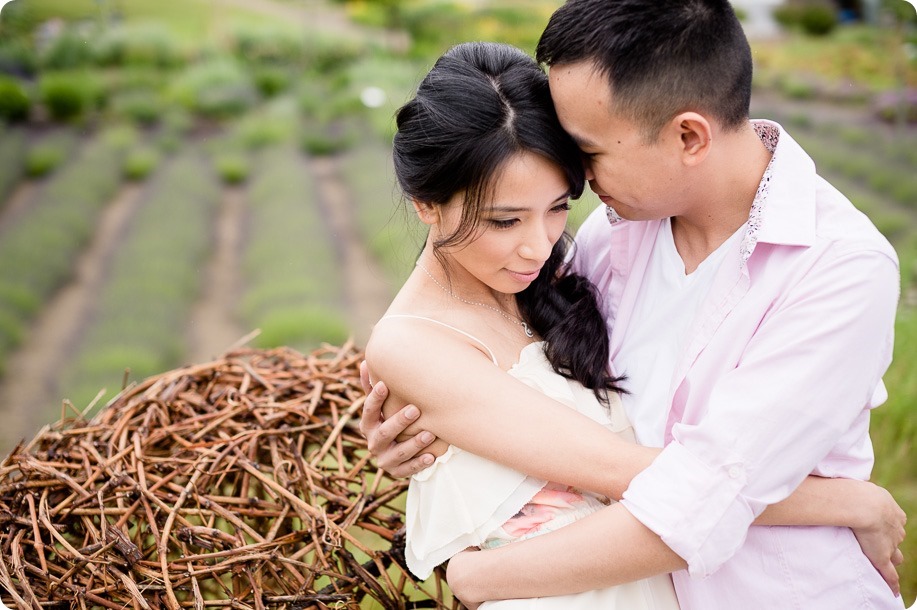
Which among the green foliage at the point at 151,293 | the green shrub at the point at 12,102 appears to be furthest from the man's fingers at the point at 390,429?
the green shrub at the point at 12,102

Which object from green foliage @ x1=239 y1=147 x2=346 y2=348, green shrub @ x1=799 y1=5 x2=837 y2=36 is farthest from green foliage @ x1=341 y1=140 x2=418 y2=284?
green shrub @ x1=799 y1=5 x2=837 y2=36

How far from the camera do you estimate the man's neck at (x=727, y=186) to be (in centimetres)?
167

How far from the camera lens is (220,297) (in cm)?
636

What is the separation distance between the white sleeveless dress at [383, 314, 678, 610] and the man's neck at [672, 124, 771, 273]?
1.49 ft

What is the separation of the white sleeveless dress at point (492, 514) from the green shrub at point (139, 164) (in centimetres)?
707

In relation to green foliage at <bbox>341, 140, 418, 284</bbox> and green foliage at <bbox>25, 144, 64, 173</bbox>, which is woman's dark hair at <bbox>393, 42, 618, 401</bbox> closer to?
green foliage at <bbox>341, 140, 418, 284</bbox>

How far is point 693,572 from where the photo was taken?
144 cm

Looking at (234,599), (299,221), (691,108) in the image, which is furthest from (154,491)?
(299,221)

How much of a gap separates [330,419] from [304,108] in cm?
823

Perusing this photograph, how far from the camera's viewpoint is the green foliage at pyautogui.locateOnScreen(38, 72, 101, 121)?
29.4 feet

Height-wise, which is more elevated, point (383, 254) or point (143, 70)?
point (143, 70)

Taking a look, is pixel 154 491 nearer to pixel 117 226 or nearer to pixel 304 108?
pixel 117 226

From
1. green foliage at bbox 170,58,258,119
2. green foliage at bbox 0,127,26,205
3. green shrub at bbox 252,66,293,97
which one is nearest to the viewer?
green foliage at bbox 0,127,26,205

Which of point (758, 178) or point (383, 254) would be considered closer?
point (758, 178)
